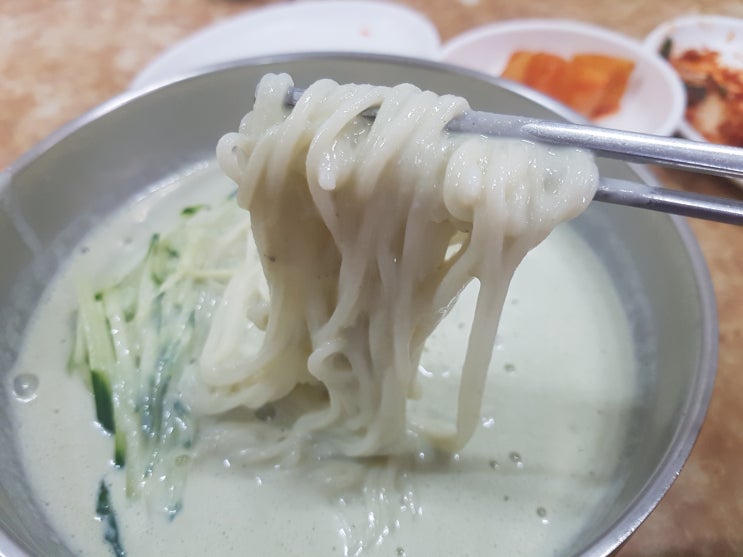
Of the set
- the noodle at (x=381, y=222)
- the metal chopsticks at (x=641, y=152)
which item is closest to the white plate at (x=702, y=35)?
the metal chopsticks at (x=641, y=152)

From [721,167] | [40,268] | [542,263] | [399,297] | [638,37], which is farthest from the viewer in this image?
[638,37]

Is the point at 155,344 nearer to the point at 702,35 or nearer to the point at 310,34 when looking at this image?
the point at 310,34

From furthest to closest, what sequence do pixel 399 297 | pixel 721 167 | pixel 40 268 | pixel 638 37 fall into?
pixel 638 37 < pixel 40 268 < pixel 399 297 < pixel 721 167

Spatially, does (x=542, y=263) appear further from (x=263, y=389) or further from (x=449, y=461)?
(x=263, y=389)

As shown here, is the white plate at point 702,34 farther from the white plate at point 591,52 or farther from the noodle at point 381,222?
the noodle at point 381,222

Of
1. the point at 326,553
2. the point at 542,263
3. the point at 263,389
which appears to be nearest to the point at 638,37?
the point at 542,263

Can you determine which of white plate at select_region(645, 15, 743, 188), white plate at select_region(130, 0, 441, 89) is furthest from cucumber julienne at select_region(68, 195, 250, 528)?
white plate at select_region(645, 15, 743, 188)
